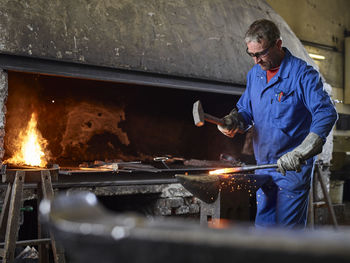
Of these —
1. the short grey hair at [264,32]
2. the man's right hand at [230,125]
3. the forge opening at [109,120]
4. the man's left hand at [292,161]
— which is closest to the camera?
the man's left hand at [292,161]

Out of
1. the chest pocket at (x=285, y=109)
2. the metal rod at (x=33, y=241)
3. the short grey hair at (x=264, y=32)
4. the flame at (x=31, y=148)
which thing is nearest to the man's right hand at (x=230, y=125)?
the chest pocket at (x=285, y=109)

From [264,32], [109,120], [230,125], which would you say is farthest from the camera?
[109,120]

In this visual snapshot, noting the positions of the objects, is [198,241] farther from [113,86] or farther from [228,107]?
[228,107]

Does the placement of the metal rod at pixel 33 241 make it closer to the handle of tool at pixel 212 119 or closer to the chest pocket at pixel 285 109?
the handle of tool at pixel 212 119

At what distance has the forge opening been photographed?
4180mm

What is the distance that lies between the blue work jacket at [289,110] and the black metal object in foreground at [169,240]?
7.01ft

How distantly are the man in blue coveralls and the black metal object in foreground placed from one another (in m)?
1.98

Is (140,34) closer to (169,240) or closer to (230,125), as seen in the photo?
(230,125)

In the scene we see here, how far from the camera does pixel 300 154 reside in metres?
2.47

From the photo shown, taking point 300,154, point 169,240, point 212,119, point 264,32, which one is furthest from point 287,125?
point 169,240

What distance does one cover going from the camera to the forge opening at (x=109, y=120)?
4180 mm

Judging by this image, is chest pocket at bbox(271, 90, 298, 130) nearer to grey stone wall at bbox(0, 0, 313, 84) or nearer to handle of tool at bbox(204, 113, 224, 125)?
handle of tool at bbox(204, 113, 224, 125)

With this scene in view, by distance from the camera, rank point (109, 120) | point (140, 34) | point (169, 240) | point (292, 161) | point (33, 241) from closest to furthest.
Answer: point (169, 240) < point (292, 161) < point (33, 241) < point (140, 34) < point (109, 120)

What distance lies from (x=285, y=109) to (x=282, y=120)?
2.9 inches
